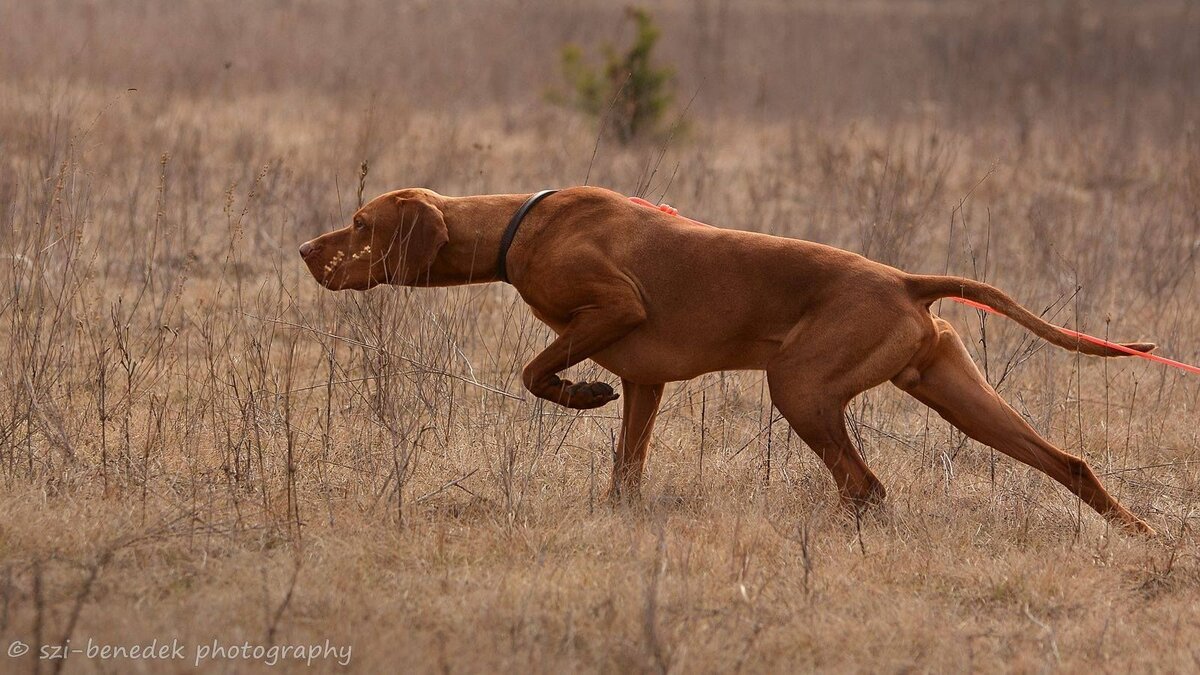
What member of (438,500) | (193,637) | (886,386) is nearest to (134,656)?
(193,637)

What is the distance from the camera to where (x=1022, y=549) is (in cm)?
446

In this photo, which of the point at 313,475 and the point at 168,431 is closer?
the point at 313,475

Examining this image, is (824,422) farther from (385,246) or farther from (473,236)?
(385,246)

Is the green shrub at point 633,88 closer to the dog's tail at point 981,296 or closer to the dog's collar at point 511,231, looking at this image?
the dog's collar at point 511,231

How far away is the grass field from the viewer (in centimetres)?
362

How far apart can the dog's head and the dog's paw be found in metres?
0.67

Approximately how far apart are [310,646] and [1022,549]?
7.65 feet

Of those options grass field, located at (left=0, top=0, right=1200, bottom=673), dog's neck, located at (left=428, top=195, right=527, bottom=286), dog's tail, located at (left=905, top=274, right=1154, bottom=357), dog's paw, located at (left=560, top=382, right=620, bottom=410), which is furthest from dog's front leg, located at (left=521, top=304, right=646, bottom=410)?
dog's tail, located at (left=905, top=274, right=1154, bottom=357)

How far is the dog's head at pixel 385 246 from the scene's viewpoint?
4.62m

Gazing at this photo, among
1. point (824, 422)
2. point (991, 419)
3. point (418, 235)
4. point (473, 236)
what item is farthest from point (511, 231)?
point (991, 419)

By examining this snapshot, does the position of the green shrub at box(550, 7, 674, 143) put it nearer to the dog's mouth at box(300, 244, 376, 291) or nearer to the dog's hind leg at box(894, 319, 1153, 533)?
the dog's mouth at box(300, 244, 376, 291)

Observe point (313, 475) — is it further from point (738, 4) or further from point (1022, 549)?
point (738, 4)

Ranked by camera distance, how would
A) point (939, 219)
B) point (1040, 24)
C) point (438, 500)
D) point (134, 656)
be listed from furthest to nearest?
point (1040, 24)
point (939, 219)
point (438, 500)
point (134, 656)

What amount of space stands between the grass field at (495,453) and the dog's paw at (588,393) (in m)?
0.32
